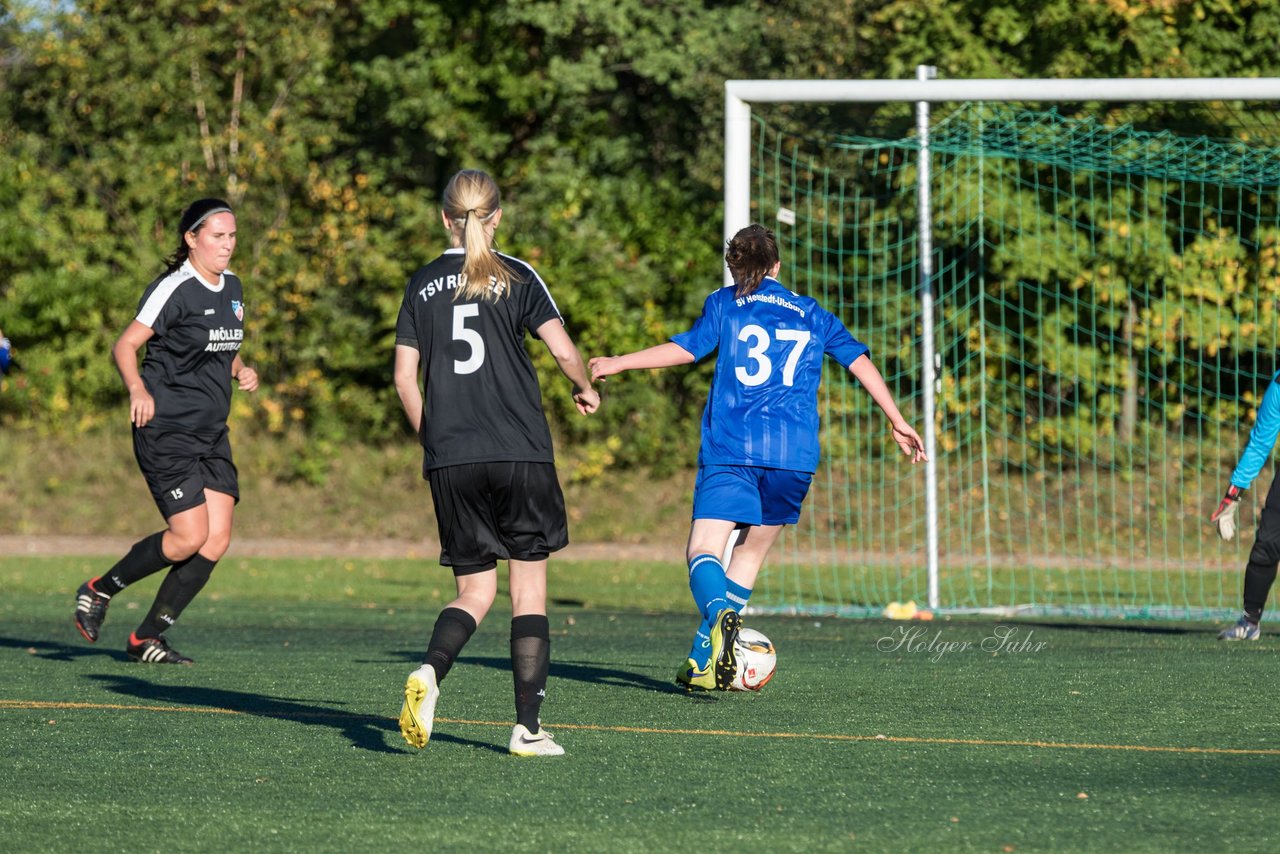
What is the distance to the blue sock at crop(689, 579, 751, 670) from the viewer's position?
6.48 meters

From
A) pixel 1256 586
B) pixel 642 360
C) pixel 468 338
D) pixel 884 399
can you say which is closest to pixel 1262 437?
pixel 1256 586

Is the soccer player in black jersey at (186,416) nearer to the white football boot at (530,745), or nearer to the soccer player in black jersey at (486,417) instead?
the soccer player in black jersey at (486,417)

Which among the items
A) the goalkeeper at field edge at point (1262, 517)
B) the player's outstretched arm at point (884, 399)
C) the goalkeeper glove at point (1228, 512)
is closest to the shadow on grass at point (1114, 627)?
the goalkeeper at field edge at point (1262, 517)

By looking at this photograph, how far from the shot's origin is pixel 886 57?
17.6 metres

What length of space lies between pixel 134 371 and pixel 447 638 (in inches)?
109

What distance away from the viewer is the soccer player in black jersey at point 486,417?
16.9ft

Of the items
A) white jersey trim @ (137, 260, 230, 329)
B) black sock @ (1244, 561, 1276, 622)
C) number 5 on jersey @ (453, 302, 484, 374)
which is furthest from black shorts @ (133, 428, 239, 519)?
black sock @ (1244, 561, 1276, 622)

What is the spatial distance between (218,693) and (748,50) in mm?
13651

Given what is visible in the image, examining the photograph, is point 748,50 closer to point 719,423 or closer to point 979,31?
point 979,31

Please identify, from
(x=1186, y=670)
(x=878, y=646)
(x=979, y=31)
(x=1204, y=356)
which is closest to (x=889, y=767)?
(x=1186, y=670)

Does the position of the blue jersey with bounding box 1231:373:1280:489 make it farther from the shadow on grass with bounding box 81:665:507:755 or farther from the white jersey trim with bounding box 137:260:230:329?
the white jersey trim with bounding box 137:260:230:329

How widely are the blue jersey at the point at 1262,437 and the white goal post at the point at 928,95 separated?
7.89 ft

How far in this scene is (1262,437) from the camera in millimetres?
8445

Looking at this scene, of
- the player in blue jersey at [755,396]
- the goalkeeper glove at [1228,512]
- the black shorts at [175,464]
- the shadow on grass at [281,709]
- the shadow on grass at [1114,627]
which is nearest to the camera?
the shadow on grass at [281,709]
